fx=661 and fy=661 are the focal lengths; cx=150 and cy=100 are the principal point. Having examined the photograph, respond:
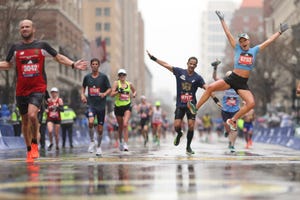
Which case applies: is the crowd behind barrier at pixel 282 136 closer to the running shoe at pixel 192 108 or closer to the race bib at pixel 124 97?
the race bib at pixel 124 97

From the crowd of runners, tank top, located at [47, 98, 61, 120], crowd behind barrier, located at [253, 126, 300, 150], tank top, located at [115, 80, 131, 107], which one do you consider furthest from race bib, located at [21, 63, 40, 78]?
crowd behind barrier, located at [253, 126, 300, 150]

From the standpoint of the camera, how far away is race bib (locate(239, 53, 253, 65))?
13.0 m

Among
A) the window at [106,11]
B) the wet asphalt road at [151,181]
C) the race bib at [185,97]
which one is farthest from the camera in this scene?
the window at [106,11]

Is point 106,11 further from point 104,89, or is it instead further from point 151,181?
point 151,181

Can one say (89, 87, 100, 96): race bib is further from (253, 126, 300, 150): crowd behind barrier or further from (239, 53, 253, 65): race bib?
(253, 126, 300, 150): crowd behind barrier

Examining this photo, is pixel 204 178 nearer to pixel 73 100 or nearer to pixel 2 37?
pixel 2 37

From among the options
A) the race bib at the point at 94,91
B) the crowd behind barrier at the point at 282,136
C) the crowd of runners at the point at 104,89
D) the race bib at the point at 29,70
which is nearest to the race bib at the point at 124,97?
the crowd of runners at the point at 104,89

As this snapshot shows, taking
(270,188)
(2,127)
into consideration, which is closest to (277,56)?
(2,127)

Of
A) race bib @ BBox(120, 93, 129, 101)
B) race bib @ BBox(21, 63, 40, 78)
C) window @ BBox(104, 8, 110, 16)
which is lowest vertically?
race bib @ BBox(120, 93, 129, 101)

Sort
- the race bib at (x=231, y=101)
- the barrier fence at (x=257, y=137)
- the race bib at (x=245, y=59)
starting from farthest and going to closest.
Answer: the barrier fence at (x=257, y=137), the race bib at (x=231, y=101), the race bib at (x=245, y=59)

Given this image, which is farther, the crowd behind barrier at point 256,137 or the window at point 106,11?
the window at point 106,11

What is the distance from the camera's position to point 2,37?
32469 mm

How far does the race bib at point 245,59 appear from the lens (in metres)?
13.0

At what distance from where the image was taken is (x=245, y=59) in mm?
13070
